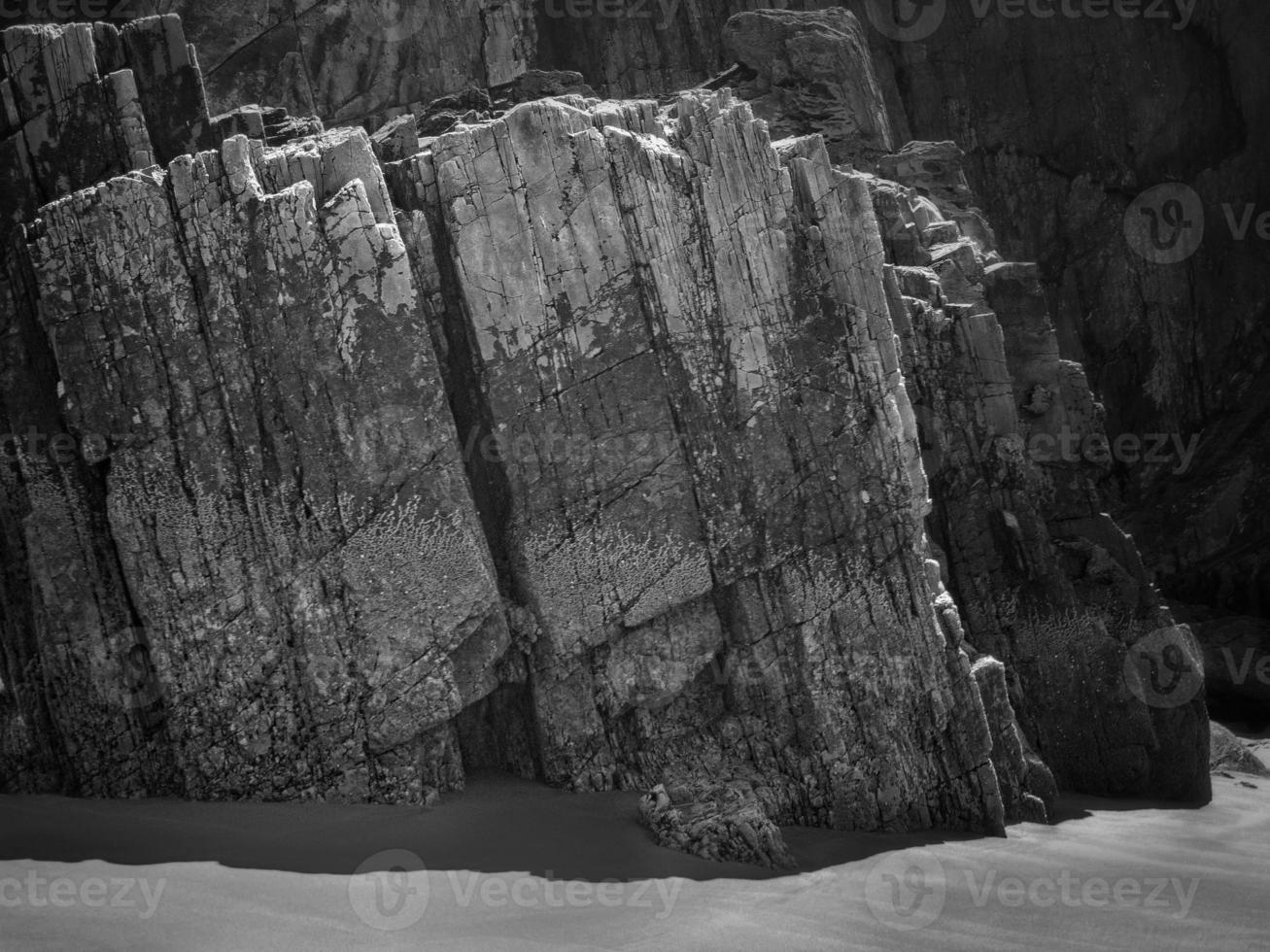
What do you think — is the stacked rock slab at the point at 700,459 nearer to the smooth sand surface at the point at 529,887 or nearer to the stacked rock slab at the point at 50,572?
the smooth sand surface at the point at 529,887

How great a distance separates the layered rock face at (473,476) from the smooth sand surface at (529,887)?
63 cm

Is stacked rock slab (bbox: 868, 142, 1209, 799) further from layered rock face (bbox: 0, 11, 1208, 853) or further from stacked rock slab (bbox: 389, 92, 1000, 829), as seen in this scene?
stacked rock slab (bbox: 389, 92, 1000, 829)

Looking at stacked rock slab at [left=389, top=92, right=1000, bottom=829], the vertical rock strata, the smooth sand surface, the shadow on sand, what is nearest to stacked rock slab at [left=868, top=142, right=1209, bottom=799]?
stacked rock slab at [left=389, top=92, right=1000, bottom=829]

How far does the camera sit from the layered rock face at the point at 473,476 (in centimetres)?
1292

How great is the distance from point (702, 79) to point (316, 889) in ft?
76.8

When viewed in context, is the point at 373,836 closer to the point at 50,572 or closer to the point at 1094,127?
the point at 50,572

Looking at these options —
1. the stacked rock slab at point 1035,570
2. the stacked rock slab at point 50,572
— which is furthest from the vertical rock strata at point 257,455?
the stacked rock slab at point 1035,570

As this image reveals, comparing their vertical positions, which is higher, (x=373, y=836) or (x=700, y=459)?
(x=700, y=459)

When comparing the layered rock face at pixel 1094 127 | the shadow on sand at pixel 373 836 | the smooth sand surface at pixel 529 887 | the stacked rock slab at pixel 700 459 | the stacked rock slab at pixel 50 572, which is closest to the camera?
the smooth sand surface at pixel 529 887

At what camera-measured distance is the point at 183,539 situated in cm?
1292

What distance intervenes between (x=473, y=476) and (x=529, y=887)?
369 cm

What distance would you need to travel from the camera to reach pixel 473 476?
44.4ft

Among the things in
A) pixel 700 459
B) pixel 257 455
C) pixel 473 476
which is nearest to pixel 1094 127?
pixel 700 459

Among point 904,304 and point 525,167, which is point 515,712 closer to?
point 525,167
